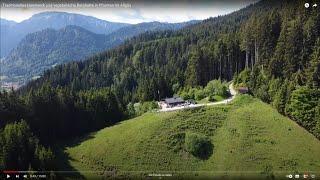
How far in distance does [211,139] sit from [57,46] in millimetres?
91289

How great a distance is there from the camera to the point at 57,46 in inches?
4178

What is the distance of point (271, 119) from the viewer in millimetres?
21391

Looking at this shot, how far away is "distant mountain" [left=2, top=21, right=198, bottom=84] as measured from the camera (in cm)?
7994

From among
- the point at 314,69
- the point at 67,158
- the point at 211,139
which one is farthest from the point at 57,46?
the point at 211,139

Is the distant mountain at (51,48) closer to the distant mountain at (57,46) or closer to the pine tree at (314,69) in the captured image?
the distant mountain at (57,46)

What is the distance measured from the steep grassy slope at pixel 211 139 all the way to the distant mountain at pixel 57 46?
150 ft

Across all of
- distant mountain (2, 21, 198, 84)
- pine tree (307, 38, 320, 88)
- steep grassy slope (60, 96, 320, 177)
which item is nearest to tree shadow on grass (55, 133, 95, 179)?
steep grassy slope (60, 96, 320, 177)

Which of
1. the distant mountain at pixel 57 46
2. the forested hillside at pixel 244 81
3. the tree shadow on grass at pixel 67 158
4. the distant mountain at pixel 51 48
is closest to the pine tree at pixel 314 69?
the forested hillside at pixel 244 81

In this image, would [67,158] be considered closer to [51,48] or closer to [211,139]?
[211,139]

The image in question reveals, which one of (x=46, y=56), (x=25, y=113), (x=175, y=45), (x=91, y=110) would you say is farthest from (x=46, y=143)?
(x=46, y=56)

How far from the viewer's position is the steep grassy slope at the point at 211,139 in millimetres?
16984

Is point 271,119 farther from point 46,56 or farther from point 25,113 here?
point 46,56

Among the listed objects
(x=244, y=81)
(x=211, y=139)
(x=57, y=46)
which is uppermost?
(x=57, y=46)

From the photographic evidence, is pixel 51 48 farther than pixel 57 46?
No
